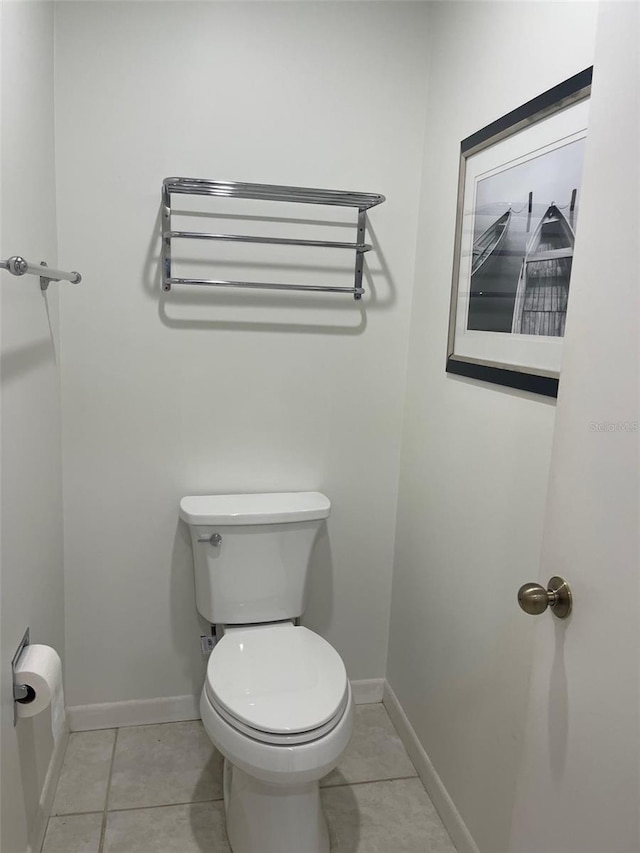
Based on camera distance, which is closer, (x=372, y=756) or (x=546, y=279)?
(x=546, y=279)

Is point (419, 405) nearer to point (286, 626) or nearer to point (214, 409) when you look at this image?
point (214, 409)

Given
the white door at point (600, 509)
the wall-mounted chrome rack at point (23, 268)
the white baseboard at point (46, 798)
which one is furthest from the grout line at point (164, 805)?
the wall-mounted chrome rack at point (23, 268)

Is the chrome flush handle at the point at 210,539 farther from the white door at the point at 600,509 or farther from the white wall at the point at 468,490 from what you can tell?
the white door at the point at 600,509

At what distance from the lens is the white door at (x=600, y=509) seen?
34.1 inches

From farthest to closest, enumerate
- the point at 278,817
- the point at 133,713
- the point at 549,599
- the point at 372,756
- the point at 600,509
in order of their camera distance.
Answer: the point at 133,713
the point at 372,756
the point at 278,817
the point at 549,599
the point at 600,509

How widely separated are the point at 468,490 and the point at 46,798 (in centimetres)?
142

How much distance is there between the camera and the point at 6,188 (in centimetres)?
139

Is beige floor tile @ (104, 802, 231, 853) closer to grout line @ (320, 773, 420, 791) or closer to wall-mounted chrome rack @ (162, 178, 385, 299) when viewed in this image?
grout line @ (320, 773, 420, 791)

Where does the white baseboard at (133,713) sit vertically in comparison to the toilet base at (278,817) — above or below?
below

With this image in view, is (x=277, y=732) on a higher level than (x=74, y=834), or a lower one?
higher

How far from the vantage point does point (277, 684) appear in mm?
1641

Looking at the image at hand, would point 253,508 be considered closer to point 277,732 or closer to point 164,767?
point 277,732

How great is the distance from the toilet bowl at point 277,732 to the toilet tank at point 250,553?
209 mm

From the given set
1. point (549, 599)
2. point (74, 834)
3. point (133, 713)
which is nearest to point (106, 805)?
point (74, 834)
